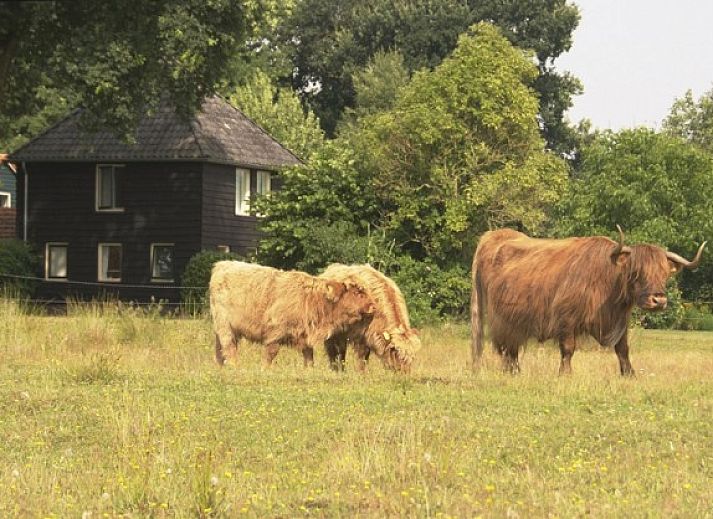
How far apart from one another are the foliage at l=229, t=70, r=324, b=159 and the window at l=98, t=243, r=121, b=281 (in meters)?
17.9

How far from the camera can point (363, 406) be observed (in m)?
13.5

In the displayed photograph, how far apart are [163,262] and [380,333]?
30.5m

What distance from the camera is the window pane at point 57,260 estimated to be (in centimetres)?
5031

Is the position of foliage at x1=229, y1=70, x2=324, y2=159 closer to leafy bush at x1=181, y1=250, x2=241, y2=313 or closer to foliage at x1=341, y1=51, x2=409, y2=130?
foliage at x1=341, y1=51, x2=409, y2=130

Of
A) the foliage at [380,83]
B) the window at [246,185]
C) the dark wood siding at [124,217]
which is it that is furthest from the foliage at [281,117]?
the dark wood siding at [124,217]

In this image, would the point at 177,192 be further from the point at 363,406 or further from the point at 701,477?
the point at 701,477

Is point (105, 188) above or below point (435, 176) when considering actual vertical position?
above

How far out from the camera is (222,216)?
49.1 meters

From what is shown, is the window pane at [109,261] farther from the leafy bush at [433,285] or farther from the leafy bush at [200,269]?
the leafy bush at [433,285]

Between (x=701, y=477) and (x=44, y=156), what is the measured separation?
42.5 m

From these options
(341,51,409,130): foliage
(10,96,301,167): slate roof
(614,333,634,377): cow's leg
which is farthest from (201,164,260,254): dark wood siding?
(614,333,634,377): cow's leg

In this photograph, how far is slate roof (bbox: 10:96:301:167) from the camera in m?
47.8

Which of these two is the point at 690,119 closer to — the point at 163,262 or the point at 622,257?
the point at 163,262

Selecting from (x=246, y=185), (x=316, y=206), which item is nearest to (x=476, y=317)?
(x=316, y=206)
